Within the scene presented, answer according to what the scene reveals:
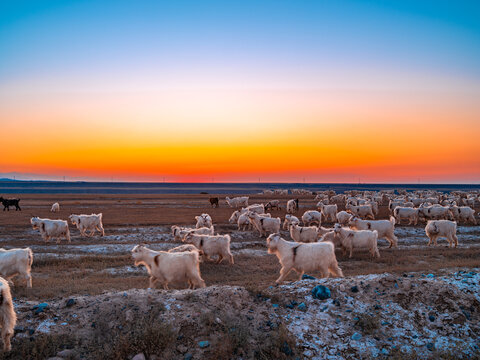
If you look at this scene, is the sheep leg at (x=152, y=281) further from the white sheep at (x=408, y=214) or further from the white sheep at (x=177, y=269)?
the white sheep at (x=408, y=214)

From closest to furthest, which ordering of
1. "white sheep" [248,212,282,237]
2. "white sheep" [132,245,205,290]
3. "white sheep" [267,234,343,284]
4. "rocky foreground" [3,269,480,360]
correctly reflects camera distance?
"rocky foreground" [3,269,480,360] < "white sheep" [132,245,205,290] < "white sheep" [267,234,343,284] < "white sheep" [248,212,282,237]

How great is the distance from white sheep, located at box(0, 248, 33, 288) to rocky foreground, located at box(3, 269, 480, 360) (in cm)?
362

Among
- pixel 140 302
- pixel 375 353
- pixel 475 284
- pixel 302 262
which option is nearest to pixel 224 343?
pixel 140 302

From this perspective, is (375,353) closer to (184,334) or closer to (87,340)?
(184,334)

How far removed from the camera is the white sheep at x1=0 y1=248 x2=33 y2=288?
33.8 ft

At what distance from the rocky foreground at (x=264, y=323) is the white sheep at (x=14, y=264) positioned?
362cm

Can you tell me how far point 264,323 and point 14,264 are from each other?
8866 millimetres

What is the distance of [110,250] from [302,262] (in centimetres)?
1258

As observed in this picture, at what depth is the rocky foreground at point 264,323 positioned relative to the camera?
19.9 ft

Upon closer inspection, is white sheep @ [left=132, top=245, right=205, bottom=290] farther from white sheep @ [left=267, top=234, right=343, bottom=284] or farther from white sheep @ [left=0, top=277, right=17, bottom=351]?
white sheep @ [left=0, top=277, right=17, bottom=351]

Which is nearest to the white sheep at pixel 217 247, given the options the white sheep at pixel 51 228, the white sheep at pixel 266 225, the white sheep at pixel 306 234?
the white sheep at pixel 306 234

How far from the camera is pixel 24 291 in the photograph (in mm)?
9727

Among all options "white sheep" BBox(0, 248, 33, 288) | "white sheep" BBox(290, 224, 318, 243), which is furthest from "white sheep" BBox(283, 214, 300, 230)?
"white sheep" BBox(0, 248, 33, 288)

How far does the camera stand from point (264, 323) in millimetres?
6867
